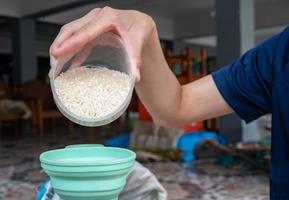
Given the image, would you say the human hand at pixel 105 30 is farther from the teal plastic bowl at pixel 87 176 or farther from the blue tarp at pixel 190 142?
the blue tarp at pixel 190 142

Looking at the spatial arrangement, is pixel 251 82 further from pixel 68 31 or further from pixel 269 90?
pixel 68 31

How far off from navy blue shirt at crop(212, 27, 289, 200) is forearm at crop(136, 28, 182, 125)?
89 millimetres

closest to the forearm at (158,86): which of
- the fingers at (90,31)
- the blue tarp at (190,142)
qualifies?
the fingers at (90,31)

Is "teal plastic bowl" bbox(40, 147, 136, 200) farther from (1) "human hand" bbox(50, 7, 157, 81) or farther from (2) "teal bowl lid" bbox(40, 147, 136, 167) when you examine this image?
(1) "human hand" bbox(50, 7, 157, 81)

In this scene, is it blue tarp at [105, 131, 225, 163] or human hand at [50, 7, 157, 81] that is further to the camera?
blue tarp at [105, 131, 225, 163]

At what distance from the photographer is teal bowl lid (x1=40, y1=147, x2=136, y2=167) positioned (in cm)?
46

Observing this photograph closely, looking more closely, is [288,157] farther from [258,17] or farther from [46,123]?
[258,17]

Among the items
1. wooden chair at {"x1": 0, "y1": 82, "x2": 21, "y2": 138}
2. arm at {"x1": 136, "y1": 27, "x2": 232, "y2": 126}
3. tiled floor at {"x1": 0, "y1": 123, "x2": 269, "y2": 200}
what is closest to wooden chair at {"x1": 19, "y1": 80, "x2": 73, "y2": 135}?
wooden chair at {"x1": 0, "y1": 82, "x2": 21, "y2": 138}

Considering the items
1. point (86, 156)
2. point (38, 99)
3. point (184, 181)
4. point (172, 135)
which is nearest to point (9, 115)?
point (38, 99)

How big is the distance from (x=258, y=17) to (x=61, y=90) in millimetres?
7236

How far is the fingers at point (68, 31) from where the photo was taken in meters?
0.44

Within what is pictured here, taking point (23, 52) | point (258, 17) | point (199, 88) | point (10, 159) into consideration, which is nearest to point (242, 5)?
point (10, 159)

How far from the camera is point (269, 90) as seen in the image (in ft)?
2.22

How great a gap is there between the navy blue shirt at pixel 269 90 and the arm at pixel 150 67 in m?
0.03
